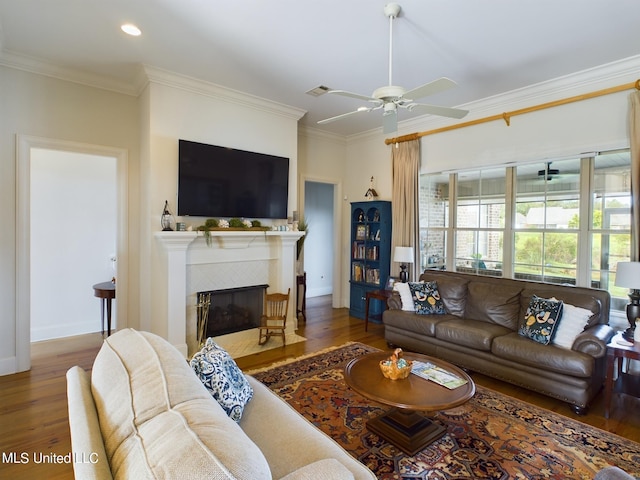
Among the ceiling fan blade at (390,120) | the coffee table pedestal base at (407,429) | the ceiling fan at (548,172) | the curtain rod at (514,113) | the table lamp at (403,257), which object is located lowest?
the coffee table pedestal base at (407,429)

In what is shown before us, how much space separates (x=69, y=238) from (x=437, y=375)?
476 centimetres

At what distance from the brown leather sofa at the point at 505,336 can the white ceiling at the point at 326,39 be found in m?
2.28

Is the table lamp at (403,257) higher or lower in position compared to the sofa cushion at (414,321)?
higher

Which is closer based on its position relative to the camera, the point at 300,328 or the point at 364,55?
the point at 364,55

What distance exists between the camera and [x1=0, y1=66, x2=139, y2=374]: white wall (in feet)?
11.0

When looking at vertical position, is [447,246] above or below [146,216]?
below

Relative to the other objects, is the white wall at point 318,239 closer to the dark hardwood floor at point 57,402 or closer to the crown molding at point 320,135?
the crown molding at point 320,135

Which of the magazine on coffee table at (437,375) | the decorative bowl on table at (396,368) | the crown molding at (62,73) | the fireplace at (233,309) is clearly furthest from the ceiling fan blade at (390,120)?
the crown molding at (62,73)

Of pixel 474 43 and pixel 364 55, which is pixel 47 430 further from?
pixel 474 43

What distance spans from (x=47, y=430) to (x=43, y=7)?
315 cm

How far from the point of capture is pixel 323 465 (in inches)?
47.6

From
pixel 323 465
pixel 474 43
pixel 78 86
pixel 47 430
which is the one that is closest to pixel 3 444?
pixel 47 430

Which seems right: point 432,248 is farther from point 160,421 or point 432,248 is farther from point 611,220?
point 160,421

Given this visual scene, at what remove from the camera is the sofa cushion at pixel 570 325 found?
2.96 m
